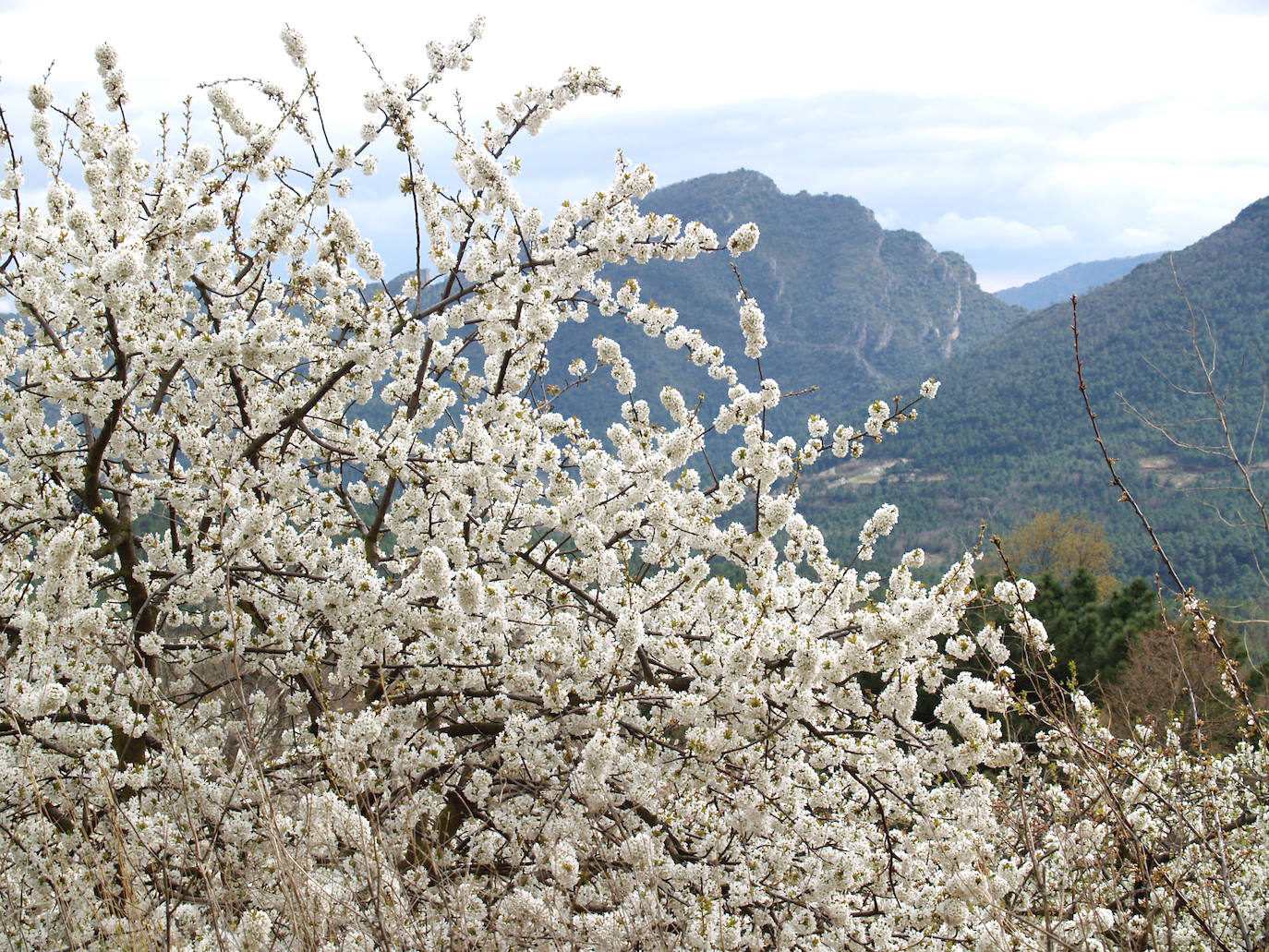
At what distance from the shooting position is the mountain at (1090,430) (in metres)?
84.5

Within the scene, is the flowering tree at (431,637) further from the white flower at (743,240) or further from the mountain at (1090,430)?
the mountain at (1090,430)

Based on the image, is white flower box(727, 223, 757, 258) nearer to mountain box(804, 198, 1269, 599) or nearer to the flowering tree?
the flowering tree

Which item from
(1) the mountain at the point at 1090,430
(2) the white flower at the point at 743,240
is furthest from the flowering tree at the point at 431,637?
(1) the mountain at the point at 1090,430

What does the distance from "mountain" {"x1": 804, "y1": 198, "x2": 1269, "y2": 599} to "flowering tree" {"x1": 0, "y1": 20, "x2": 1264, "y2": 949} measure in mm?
72230

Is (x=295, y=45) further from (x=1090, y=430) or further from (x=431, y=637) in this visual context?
(x=1090, y=430)

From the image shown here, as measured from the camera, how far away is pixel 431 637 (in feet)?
14.6

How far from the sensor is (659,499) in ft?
16.7

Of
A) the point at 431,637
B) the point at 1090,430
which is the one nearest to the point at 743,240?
the point at 431,637

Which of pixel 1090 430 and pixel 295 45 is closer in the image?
pixel 295 45

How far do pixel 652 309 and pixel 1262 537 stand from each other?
7782 cm

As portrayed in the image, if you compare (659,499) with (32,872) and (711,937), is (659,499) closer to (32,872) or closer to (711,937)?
(711,937)

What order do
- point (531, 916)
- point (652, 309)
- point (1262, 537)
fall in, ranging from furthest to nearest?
point (1262, 537) < point (652, 309) < point (531, 916)

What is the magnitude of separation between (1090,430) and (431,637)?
13070cm

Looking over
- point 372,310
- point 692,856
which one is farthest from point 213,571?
point 692,856
